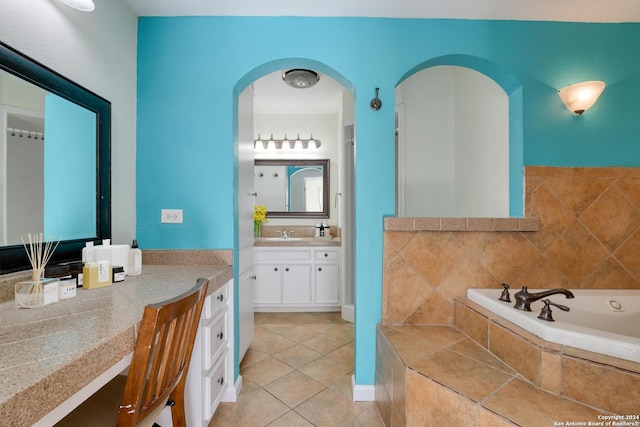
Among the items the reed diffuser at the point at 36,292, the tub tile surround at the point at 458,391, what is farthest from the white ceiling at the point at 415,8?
the tub tile surround at the point at 458,391

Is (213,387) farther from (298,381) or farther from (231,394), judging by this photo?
(298,381)

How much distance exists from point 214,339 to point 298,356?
1041 mm

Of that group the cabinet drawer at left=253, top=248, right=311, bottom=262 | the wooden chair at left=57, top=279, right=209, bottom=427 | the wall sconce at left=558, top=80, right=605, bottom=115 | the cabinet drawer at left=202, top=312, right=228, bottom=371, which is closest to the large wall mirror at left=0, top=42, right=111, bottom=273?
the wooden chair at left=57, top=279, right=209, bottom=427

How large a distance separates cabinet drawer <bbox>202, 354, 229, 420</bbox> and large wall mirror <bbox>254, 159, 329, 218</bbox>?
90.2 inches

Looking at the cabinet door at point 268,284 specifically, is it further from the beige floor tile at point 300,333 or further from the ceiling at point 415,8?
the ceiling at point 415,8

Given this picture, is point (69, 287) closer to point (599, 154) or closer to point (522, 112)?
point (522, 112)

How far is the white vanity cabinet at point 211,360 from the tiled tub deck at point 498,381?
2.98ft

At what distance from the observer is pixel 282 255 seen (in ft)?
10.5

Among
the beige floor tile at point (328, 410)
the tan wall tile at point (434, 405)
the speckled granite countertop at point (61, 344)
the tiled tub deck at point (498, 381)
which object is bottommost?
the beige floor tile at point (328, 410)

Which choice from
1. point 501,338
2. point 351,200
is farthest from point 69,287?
point 351,200

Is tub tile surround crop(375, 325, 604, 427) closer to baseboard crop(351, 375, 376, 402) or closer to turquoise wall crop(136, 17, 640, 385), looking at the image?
Answer: baseboard crop(351, 375, 376, 402)

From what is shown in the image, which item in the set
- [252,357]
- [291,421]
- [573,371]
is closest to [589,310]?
[573,371]

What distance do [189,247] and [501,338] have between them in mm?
1808

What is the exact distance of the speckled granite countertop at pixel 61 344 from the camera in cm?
55
